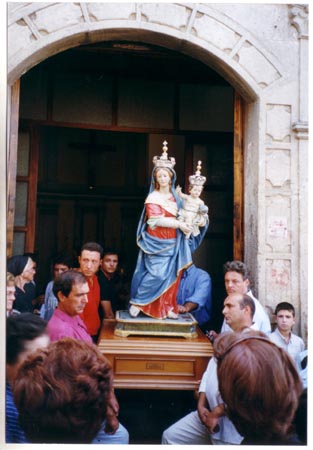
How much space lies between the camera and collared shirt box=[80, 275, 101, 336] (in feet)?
11.4

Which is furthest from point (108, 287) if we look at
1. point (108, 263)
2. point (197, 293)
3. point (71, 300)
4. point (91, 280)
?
point (71, 300)

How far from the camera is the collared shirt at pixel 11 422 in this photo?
8.64 ft

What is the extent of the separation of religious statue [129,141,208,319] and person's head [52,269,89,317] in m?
0.45

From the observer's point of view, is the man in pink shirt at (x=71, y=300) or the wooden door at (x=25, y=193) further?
the wooden door at (x=25, y=193)

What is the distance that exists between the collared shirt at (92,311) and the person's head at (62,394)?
0.84 metres

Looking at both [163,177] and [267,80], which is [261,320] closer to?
[163,177]

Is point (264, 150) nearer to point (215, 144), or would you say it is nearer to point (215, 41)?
point (215, 41)

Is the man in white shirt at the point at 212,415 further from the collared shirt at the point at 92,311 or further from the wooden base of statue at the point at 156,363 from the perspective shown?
the collared shirt at the point at 92,311

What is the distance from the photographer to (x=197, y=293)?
3.77 meters

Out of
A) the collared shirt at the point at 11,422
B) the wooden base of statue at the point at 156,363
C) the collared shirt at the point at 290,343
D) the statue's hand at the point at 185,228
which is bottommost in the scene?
the collared shirt at the point at 11,422

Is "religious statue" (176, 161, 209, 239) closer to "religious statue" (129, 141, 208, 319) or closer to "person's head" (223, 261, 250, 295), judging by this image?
"religious statue" (129, 141, 208, 319)

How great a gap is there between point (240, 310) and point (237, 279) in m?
0.33

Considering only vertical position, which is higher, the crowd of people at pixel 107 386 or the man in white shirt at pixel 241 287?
the man in white shirt at pixel 241 287

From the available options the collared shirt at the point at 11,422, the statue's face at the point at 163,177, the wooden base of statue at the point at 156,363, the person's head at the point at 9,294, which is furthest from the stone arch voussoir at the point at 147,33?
the collared shirt at the point at 11,422
